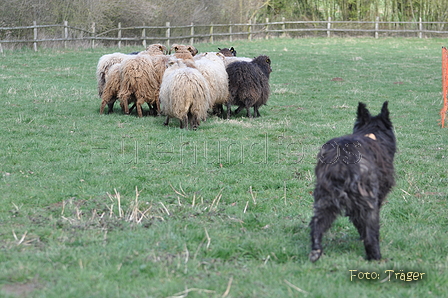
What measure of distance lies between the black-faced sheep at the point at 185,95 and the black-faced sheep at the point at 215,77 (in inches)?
30.3

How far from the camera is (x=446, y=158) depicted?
8250 mm

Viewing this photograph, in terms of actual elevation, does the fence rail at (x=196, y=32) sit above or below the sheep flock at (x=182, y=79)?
above

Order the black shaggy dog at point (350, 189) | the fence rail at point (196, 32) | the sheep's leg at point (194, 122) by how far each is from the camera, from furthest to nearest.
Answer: the fence rail at point (196, 32) → the sheep's leg at point (194, 122) → the black shaggy dog at point (350, 189)

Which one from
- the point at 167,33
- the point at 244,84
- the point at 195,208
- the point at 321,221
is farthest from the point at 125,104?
the point at 167,33

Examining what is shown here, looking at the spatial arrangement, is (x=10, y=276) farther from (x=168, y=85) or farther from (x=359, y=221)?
(x=168, y=85)

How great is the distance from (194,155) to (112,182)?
1.87m

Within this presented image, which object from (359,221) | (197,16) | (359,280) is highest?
(197,16)

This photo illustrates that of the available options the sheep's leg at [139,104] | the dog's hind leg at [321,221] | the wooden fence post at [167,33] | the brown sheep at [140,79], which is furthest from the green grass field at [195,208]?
the wooden fence post at [167,33]

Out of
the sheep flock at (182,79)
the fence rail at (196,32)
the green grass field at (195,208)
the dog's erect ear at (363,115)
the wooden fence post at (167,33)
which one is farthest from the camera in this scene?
the wooden fence post at (167,33)

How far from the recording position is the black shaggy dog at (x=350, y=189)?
4129 millimetres

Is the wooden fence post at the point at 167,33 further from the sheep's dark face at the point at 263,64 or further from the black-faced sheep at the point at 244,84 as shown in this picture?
the black-faced sheep at the point at 244,84

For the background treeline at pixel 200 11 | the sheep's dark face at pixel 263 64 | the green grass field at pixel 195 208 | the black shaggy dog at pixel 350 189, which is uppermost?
the background treeline at pixel 200 11

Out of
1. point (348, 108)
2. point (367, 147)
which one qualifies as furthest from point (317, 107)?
point (367, 147)

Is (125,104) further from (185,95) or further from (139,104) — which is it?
(185,95)
